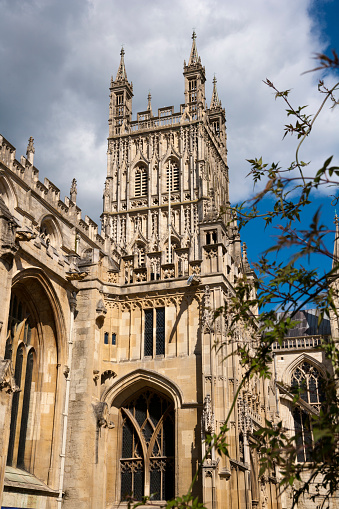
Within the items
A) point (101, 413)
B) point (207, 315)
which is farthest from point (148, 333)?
point (101, 413)

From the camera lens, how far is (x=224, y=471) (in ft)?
64.4

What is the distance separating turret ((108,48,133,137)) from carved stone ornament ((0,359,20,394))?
47689mm

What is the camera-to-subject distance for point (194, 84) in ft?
207

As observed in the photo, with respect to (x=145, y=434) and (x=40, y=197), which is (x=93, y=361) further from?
(x=40, y=197)

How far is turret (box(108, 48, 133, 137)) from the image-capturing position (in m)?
62.0

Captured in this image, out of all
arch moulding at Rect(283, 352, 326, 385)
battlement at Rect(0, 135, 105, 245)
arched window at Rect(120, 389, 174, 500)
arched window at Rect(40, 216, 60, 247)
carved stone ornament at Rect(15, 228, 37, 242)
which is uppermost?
battlement at Rect(0, 135, 105, 245)

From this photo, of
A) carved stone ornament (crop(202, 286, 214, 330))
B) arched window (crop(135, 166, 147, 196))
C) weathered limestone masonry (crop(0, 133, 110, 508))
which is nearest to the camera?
weathered limestone masonry (crop(0, 133, 110, 508))

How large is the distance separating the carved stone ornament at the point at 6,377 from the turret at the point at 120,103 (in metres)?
47.7

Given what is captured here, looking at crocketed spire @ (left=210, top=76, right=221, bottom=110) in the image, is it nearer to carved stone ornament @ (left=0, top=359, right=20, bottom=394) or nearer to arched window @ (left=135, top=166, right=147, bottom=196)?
arched window @ (left=135, top=166, right=147, bottom=196)

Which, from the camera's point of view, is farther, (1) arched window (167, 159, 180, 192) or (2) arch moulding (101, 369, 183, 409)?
(1) arched window (167, 159, 180, 192)

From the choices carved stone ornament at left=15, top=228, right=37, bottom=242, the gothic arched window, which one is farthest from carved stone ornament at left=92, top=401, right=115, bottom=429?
carved stone ornament at left=15, top=228, right=37, bottom=242

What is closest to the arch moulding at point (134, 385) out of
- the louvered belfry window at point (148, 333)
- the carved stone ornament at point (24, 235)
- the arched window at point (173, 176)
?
the louvered belfry window at point (148, 333)

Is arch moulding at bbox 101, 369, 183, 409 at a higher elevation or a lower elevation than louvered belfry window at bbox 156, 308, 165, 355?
lower

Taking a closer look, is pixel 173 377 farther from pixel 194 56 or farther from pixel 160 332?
pixel 194 56
